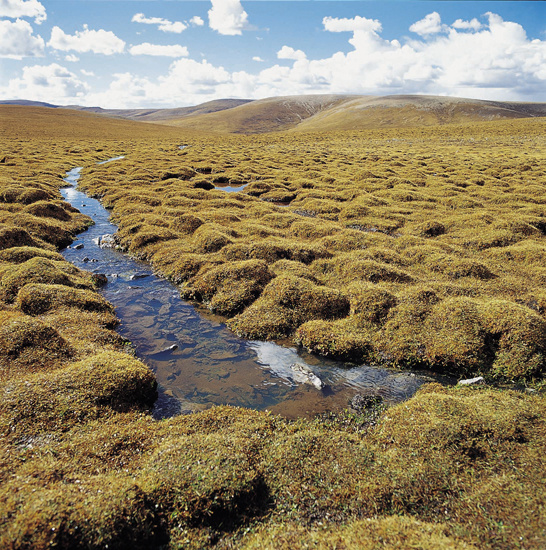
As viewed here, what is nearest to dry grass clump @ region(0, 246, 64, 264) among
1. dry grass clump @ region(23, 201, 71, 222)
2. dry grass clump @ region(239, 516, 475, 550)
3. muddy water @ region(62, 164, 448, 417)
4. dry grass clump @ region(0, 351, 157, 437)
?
muddy water @ region(62, 164, 448, 417)

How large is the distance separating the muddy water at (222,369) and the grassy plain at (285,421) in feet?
2.50

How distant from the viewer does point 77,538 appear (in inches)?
256

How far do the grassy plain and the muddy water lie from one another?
76cm

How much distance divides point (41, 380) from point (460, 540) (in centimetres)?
1191

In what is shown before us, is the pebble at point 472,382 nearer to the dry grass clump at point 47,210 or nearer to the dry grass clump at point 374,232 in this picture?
the dry grass clump at point 374,232

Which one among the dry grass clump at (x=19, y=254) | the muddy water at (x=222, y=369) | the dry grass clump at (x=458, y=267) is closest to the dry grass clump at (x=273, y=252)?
the muddy water at (x=222, y=369)

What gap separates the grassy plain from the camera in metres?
7.24

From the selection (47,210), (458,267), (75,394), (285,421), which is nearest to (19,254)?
(47,210)

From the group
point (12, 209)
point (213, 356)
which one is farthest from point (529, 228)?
point (12, 209)

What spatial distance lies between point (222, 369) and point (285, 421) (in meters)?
3.75

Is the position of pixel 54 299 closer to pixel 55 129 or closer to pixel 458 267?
pixel 458 267

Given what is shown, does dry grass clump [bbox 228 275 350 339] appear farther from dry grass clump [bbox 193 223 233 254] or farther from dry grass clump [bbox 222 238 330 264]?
dry grass clump [bbox 193 223 233 254]

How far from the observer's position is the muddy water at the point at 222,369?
39.0ft

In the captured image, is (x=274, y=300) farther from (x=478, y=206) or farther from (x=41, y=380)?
(x=478, y=206)
